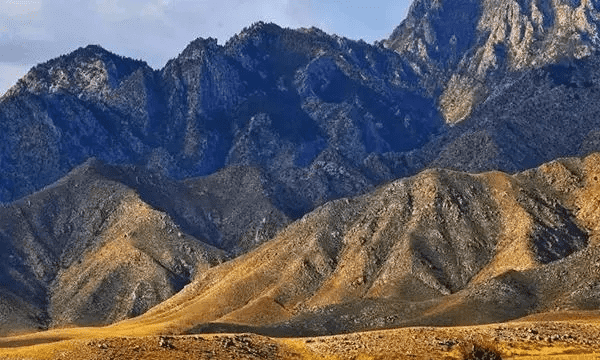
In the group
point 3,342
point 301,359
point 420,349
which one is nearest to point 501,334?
point 420,349

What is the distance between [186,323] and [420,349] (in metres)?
117

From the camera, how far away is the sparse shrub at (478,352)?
8612 centimetres

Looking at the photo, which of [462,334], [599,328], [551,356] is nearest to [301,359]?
[462,334]

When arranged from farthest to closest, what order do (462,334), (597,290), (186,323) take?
(186,323), (597,290), (462,334)

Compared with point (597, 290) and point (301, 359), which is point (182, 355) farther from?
point (597, 290)

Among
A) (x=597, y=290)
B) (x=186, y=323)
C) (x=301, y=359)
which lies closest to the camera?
(x=301, y=359)

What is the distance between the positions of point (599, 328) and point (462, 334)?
15.6 metres

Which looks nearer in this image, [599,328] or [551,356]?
[551,356]

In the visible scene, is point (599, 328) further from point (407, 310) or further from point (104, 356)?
point (407, 310)

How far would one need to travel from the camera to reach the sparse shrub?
3391 inches

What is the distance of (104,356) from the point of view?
78625mm

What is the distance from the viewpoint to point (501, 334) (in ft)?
302

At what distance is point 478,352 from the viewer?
86.9 m

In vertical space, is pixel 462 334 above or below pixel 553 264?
below
